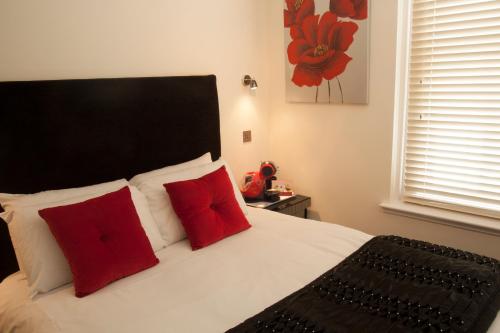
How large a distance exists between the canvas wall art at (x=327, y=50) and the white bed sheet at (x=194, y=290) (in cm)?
120

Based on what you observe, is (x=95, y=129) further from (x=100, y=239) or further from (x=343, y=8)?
(x=343, y=8)

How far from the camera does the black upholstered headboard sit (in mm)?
1893

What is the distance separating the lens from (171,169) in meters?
2.47

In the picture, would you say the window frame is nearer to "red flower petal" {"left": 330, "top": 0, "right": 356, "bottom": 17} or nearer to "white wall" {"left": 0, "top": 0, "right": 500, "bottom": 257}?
"white wall" {"left": 0, "top": 0, "right": 500, "bottom": 257}

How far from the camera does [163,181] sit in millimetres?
2289

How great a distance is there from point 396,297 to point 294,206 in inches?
61.7

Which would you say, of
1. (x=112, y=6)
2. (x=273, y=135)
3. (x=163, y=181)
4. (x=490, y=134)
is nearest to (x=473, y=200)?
(x=490, y=134)

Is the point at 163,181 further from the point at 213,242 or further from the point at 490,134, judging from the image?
the point at 490,134

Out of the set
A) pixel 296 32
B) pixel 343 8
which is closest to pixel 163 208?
pixel 296 32

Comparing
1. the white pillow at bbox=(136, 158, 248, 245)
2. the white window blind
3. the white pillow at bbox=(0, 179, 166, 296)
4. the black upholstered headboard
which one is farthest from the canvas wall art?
the white pillow at bbox=(0, 179, 166, 296)

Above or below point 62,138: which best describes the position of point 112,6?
above

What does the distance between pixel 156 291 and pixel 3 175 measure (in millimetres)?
952

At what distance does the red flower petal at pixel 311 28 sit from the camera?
2.92 metres

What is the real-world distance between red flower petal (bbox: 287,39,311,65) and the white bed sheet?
1.54 m
